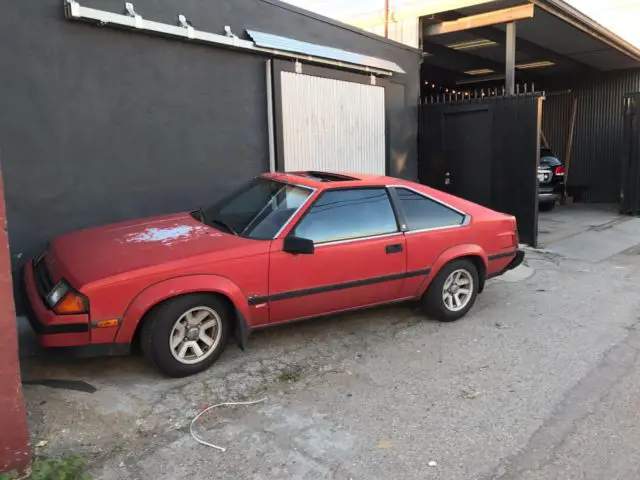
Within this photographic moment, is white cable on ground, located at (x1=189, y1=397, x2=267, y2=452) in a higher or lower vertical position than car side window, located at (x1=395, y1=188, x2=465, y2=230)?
lower

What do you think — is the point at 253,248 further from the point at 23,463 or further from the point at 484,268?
the point at 484,268

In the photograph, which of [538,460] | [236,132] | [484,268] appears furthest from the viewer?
[236,132]

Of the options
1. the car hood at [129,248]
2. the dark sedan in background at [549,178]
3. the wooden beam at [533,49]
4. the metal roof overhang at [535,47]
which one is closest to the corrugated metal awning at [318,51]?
the metal roof overhang at [535,47]

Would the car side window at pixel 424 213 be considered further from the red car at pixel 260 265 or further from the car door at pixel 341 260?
the car door at pixel 341 260

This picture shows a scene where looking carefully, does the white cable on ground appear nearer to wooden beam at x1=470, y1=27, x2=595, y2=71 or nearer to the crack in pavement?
the crack in pavement

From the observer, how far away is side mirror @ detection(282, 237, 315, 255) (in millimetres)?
4285

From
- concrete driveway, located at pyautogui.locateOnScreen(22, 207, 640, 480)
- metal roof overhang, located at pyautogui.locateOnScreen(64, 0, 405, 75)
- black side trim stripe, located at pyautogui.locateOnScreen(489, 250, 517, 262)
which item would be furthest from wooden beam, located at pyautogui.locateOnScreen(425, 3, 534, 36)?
concrete driveway, located at pyautogui.locateOnScreen(22, 207, 640, 480)

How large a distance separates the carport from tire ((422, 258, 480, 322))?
435 centimetres

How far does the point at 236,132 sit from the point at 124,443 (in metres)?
4.77

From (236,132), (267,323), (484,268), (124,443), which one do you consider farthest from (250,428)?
(236,132)

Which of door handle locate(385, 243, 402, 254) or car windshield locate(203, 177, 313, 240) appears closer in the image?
car windshield locate(203, 177, 313, 240)

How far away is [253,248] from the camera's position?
13.9 feet

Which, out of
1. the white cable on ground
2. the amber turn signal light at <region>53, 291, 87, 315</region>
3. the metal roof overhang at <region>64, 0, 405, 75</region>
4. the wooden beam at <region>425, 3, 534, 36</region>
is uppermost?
the wooden beam at <region>425, 3, 534, 36</region>

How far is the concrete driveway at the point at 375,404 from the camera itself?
10.1 ft
